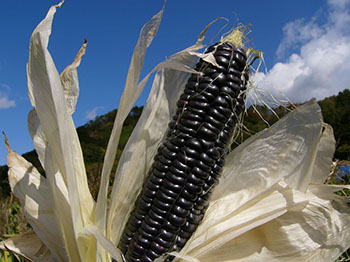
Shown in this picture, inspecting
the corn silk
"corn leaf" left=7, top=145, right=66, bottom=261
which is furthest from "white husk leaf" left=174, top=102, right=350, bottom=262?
"corn leaf" left=7, top=145, right=66, bottom=261

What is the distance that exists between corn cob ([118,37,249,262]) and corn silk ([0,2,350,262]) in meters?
0.11

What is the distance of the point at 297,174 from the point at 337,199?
0.30m

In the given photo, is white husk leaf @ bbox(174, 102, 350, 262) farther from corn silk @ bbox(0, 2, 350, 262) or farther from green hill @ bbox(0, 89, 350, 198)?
green hill @ bbox(0, 89, 350, 198)

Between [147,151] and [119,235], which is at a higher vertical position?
[147,151]

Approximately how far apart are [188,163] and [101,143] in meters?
38.4

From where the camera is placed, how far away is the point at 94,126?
57.1 meters

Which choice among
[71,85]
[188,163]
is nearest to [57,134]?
[71,85]

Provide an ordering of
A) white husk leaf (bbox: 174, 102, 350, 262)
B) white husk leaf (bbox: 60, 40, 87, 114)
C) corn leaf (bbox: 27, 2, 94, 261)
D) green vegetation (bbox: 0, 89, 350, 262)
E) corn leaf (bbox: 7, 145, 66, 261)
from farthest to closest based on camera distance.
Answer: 1. green vegetation (bbox: 0, 89, 350, 262)
2. white husk leaf (bbox: 60, 40, 87, 114)
3. corn leaf (bbox: 7, 145, 66, 261)
4. white husk leaf (bbox: 174, 102, 350, 262)
5. corn leaf (bbox: 27, 2, 94, 261)

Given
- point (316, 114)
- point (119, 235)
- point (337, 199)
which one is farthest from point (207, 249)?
point (316, 114)

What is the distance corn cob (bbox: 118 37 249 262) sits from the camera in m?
2.04

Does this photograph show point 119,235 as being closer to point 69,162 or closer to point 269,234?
point 69,162

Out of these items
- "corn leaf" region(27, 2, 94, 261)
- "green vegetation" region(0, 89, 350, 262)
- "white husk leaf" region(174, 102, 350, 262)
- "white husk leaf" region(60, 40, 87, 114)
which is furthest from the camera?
"green vegetation" region(0, 89, 350, 262)

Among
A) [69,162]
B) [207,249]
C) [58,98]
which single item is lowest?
[207,249]

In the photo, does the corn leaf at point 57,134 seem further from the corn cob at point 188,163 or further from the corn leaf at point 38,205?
the corn cob at point 188,163
